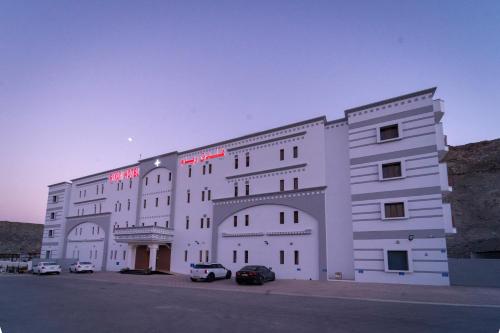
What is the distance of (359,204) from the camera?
30.4m

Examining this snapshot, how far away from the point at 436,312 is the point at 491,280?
49.0 ft

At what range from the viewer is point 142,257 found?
46.6m

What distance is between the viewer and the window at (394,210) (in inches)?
1115

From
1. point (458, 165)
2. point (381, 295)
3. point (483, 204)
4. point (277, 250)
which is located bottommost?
point (381, 295)

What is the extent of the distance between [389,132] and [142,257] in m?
34.9

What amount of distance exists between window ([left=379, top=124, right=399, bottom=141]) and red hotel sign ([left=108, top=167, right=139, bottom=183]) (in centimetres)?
3564

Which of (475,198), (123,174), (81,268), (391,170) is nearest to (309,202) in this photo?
(391,170)

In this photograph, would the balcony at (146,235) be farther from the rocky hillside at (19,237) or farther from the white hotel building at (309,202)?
the rocky hillside at (19,237)

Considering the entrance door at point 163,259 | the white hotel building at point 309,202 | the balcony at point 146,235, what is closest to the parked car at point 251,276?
the white hotel building at point 309,202

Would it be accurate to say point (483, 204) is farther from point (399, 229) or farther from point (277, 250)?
point (277, 250)

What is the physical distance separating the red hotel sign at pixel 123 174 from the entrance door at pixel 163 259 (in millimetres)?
12883

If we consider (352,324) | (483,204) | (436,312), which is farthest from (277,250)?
(483,204)

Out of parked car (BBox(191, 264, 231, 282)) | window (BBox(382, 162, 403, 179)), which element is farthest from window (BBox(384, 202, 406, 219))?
parked car (BBox(191, 264, 231, 282))

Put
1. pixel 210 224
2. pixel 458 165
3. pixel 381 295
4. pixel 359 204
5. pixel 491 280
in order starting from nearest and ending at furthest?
1. pixel 381 295
2. pixel 491 280
3. pixel 359 204
4. pixel 210 224
5. pixel 458 165
